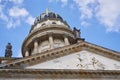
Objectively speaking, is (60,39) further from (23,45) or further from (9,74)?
(9,74)

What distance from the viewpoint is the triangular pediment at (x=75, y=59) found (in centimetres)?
2214

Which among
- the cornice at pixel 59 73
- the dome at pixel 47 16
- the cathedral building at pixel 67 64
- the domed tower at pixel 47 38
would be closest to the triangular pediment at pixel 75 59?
the cathedral building at pixel 67 64

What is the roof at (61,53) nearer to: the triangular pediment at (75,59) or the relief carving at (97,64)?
the triangular pediment at (75,59)

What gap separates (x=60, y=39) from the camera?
3884 centimetres

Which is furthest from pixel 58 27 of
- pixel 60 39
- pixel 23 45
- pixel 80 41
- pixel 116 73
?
pixel 116 73

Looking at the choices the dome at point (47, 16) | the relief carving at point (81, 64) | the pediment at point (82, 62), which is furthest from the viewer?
the dome at point (47, 16)

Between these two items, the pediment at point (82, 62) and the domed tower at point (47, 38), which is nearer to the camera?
the pediment at point (82, 62)

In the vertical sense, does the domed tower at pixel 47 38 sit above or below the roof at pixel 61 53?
above

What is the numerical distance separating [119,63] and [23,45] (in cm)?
1834

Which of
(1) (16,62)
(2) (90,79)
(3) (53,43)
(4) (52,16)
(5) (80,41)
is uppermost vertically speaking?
(4) (52,16)

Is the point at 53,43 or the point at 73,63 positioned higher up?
the point at 53,43

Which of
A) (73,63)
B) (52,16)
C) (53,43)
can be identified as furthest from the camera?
(52,16)

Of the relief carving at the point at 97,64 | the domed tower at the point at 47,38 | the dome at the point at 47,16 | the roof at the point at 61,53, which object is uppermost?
the dome at the point at 47,16

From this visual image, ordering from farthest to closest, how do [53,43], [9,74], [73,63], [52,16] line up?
[52,16] → [53,43] → [73,63] → [9,74]
